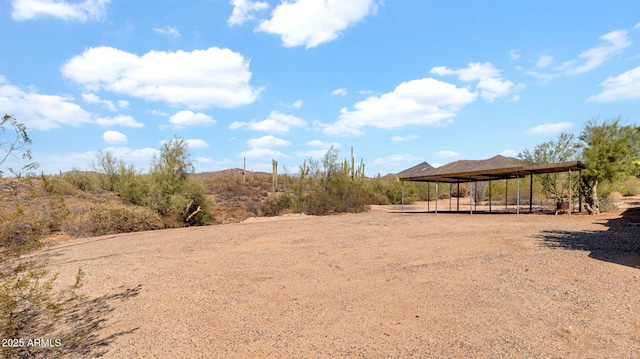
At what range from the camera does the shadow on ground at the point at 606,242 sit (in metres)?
7.26

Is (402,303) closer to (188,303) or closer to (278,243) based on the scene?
(188,303)

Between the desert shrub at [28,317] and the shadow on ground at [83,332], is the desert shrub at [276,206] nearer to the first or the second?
the shadow on ground at [83,332]

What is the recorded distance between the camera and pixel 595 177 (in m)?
18.7

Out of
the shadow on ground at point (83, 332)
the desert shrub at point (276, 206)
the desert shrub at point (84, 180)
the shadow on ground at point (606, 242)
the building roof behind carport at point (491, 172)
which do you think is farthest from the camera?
the desert shrub at point (84, 180)

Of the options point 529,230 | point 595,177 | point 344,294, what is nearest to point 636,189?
point 595,177

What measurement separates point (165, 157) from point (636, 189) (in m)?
45.5

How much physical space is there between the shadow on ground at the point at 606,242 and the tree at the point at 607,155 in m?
7.57

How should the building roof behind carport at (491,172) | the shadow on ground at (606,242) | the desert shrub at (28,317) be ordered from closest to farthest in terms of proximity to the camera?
the desert shrub at (28,317) → the shadow on ground at (606,242) → the building roof behind carport at (491,172)

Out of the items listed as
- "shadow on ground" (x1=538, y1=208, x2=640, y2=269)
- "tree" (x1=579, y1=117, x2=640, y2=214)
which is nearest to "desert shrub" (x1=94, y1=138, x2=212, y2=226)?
"shadow on ground" (x1=538, y1=208, x2=640, y2=269)

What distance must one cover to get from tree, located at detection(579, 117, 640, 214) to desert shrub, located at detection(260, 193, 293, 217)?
1815cm

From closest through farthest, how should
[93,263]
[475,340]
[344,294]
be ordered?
[475,340], [344,294], [93,263]

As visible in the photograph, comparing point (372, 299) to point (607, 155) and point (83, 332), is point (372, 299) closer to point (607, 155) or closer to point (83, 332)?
point (83, 332)

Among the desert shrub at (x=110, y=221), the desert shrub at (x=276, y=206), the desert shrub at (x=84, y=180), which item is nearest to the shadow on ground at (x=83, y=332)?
the desert shrub at (x=110, y=221)

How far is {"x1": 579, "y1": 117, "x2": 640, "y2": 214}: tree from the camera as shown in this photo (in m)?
18.1
